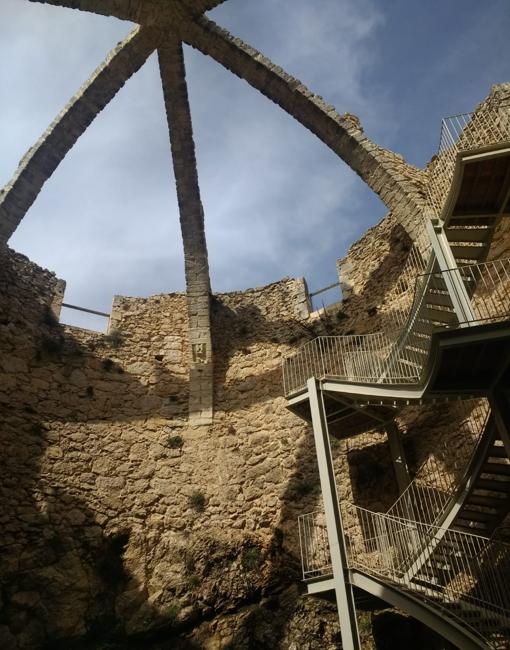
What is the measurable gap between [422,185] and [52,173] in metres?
7.51

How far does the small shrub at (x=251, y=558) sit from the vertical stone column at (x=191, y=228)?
283 cm

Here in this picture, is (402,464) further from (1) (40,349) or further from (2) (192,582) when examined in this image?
(1) (40,349)

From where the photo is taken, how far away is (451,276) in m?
6.35

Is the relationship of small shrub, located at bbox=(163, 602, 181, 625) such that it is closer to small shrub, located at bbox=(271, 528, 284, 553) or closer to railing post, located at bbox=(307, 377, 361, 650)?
small shrub, located at bbox=(271, 528, 284, 553)

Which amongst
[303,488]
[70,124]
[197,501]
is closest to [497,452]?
[303,488]

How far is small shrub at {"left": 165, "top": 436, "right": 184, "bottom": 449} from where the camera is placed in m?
10.3

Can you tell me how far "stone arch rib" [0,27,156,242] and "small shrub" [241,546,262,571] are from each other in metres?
7.63

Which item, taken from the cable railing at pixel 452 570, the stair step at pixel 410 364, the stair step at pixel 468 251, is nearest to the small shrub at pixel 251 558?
the cable railing at pixel 452 570

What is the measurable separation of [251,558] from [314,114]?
862 cm

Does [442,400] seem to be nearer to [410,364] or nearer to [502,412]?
[410,364]

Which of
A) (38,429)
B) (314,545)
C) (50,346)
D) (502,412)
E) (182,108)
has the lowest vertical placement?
(314,545)

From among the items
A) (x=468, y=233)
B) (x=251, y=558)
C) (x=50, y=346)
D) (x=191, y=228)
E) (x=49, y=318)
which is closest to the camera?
(x=468, y=233)

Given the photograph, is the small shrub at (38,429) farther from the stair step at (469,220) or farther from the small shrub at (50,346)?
the stair step at (469,220)

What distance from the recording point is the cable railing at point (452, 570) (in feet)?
18.8
